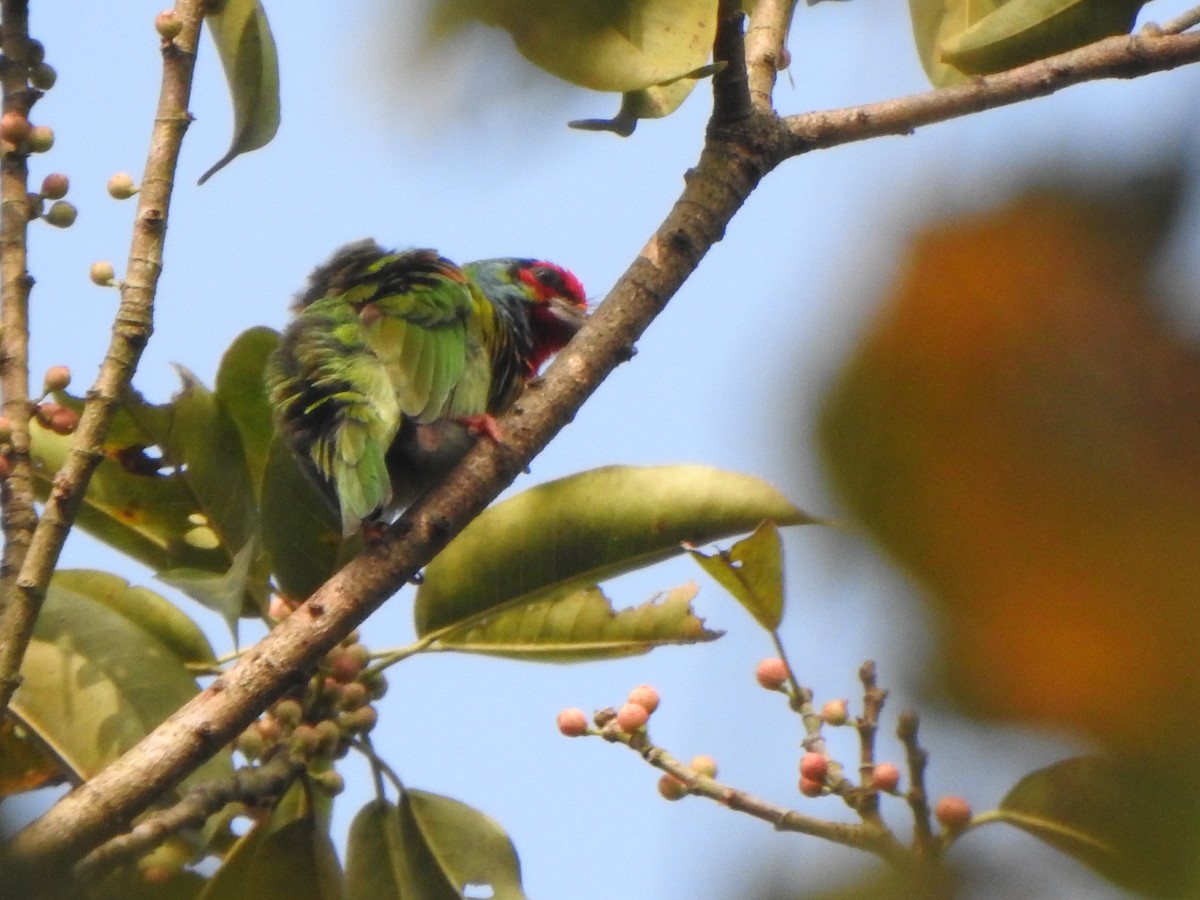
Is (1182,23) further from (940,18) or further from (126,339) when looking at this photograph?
(126,339)

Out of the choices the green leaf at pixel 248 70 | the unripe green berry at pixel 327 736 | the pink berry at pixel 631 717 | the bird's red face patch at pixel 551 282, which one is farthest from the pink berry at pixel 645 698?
the bird's red face patch at pixel 551 282

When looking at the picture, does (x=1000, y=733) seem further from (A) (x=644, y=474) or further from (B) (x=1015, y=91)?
(A) (x=644, y=474)

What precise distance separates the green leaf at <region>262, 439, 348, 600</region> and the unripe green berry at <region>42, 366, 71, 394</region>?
0.43 metres

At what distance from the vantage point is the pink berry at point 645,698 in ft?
7.29

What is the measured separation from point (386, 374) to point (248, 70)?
2.71 feet

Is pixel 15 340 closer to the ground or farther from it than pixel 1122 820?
farther from it

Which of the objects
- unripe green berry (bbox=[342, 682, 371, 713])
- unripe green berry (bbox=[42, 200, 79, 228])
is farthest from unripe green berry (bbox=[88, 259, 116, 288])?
unripe green berry (bbox=[342, 682, 371, 713])

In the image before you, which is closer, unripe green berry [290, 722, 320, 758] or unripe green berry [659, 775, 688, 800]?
unripe green berry [659, 775, 688, 800]

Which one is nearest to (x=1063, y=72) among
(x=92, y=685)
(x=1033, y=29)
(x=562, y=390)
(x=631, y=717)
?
(x=1033, y=29)

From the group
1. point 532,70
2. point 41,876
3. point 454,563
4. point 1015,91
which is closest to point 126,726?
point 454,563

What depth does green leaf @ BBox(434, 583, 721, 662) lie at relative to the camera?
271 centimetres

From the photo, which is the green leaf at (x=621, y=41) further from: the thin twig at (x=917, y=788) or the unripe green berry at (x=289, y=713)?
the thin twig at (x=917, y=788)

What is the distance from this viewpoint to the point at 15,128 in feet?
8.58

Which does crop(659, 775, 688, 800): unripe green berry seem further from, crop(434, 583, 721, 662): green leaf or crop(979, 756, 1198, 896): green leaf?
crop(979, 756, 1198, 896): green leaf
